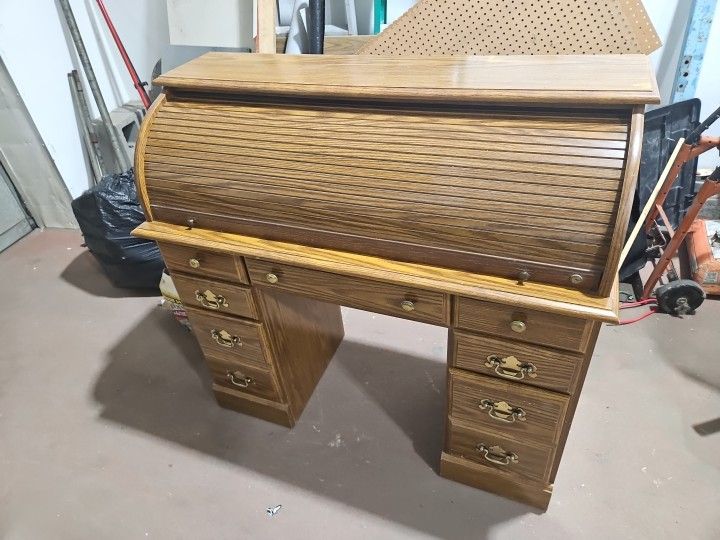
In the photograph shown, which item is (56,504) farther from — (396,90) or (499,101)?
(499,101)

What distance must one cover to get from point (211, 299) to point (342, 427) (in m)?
0.75

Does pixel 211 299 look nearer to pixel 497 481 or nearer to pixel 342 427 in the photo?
pixel 342 427

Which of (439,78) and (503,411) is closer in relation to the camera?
(439,78)

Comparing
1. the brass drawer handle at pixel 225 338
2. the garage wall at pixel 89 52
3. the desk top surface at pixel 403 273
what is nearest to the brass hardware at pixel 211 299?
the brass drawer handle at pixel 225 338

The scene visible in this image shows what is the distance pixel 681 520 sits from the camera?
1.51m

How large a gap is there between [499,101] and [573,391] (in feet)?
2.43

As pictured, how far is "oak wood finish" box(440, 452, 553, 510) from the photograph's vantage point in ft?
5.02

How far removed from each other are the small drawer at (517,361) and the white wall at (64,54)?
8.68 feet

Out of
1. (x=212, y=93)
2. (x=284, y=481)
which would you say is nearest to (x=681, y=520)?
(x=284, y=481)

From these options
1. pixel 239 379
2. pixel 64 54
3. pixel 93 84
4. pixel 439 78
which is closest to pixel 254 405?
pixel 239 379

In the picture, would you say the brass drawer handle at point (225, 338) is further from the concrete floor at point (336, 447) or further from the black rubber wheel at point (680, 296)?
the black rubber wheel at point (680, 296)

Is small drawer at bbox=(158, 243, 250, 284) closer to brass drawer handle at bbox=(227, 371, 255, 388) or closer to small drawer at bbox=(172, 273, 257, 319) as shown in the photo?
small drawer at bbox=(172, 273, 257, 319)

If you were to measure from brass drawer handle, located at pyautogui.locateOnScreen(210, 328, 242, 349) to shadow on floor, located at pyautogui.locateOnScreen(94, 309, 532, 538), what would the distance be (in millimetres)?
412

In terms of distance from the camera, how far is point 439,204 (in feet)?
3.57
